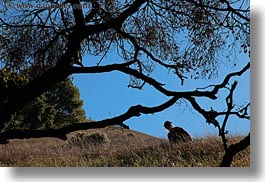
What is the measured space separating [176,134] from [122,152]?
0.29 meters

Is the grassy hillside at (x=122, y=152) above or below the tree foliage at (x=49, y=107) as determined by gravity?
below

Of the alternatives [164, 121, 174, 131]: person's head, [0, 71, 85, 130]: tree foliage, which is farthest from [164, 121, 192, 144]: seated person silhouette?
[0, 71, 85, 130]: tree foliage

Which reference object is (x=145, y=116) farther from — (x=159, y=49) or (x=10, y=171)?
(x=10, y=171)

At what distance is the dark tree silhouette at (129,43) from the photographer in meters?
4.10

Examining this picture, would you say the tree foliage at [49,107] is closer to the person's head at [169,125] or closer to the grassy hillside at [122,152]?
the grassy hillside at [122,152]

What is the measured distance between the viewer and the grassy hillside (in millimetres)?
4094

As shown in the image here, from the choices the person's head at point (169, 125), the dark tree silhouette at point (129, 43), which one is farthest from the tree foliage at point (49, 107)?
the person's head at point (169, 125)

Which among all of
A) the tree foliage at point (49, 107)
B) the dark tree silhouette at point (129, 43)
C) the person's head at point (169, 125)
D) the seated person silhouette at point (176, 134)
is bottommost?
the seated person silhouette at point (176, 134)

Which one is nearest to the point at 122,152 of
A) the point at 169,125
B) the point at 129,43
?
the point at 169,125

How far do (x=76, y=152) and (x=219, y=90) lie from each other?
79cm

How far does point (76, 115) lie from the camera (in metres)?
4.16

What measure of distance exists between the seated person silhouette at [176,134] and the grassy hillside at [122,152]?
0.11 feet

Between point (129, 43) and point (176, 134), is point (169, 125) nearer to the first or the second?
point (176, 134)

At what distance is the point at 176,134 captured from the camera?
161 inches
